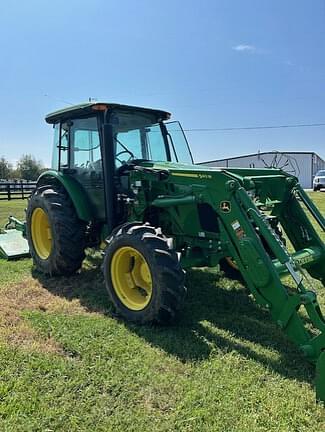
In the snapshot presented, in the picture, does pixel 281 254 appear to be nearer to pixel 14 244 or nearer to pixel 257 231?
pixel 257 231

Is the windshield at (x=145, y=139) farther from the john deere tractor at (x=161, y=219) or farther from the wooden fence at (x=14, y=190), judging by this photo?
the wooden fence at (x=14, y=190)

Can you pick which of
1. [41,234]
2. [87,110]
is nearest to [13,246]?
[41,234]

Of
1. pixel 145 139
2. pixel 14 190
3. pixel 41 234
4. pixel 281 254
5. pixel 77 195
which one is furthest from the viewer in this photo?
pixel 14 190

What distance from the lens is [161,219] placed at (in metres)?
5.13

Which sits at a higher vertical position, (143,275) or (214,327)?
(143,275)

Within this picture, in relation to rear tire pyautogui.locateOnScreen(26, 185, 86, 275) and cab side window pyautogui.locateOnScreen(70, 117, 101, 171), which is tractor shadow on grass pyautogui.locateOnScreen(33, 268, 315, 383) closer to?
rear tire pyautogui.locateOnScreen(26, 185, 86, 275)

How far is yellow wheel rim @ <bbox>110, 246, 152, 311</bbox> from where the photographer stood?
14.4 ft

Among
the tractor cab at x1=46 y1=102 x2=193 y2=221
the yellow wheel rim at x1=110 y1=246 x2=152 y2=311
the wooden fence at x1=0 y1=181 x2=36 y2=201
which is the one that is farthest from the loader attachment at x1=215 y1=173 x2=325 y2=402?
the wooden fence at x1=0 y1=181 x2=36 y2=201

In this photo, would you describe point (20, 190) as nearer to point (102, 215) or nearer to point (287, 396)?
point (102, 215)

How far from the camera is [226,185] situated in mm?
3941

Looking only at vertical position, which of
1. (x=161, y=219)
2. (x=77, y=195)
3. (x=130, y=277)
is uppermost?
(x=77, y=195)

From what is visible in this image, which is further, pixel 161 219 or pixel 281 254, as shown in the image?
pixel 161 219

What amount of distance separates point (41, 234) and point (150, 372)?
3772 mm

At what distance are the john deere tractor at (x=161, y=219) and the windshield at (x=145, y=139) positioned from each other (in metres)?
0.01
